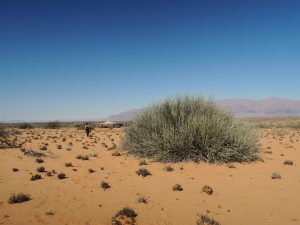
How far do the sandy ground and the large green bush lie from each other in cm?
63

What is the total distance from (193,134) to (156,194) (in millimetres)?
4828

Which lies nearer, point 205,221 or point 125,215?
point 205,221

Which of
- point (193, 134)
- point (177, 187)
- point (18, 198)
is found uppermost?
point (193, 134)

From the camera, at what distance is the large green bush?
40.4ft

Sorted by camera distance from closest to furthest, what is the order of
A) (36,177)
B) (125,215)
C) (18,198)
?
1. (125,215)
2. (18,198)
3. (36,177)

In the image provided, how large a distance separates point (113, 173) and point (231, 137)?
496 centimetres

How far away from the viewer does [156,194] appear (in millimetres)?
8094

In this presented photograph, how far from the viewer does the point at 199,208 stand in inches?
275

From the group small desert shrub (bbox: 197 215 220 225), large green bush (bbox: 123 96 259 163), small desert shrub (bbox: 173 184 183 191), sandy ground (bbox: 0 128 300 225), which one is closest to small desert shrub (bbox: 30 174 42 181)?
sandy ground (bbox: 0 128 300 225)

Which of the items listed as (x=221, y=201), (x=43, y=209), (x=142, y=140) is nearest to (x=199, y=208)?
(x=221, y=201)

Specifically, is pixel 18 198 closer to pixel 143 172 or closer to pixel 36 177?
pixel 36 177

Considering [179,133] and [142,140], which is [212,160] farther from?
[142,140]

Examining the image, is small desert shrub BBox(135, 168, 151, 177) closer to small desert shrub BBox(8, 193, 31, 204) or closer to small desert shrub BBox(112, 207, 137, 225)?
small desert shrub BBox(112, 207, 137, 225)

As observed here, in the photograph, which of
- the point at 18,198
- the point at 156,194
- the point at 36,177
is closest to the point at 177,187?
the point at 156,194
